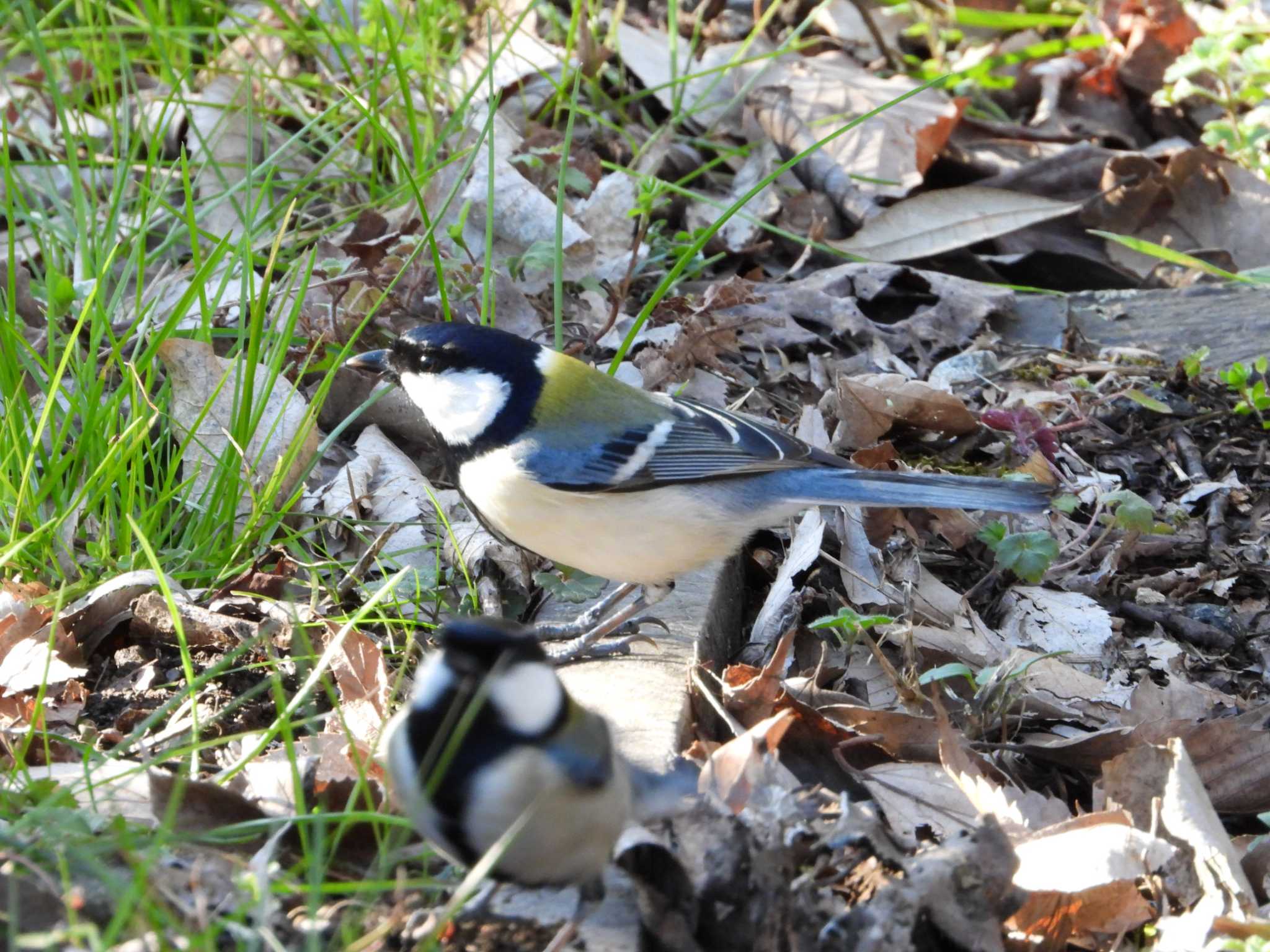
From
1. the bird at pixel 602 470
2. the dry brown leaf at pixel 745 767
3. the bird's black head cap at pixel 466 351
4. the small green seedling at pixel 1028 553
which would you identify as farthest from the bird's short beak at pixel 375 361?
the small green seedling at pixel 1028 553

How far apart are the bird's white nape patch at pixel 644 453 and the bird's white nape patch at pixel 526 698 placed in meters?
1.25

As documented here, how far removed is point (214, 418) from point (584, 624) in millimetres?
1129

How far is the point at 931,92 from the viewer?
5922 millimetres

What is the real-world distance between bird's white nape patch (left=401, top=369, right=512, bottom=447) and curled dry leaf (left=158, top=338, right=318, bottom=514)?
32 centimetres

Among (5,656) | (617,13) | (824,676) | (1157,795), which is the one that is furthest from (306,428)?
(617,13)

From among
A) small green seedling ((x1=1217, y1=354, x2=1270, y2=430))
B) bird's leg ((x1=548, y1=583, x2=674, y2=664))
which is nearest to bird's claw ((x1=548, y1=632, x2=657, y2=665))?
bird's leg ((x1=548, y1=583, x2=674, y2=664))

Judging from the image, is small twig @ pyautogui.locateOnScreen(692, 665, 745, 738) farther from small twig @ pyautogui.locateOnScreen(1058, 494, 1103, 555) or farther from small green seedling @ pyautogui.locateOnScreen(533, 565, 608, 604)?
small twig @ pyautogui.locateOnScreen(1058, 494, 1103, 555)

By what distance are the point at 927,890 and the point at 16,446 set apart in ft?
7.07

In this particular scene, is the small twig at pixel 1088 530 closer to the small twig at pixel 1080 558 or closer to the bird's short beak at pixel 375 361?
the small twig at pixel 1080 558

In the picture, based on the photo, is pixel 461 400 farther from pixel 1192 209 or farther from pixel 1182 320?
pixel 1192 209

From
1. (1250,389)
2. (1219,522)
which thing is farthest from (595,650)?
(1250,389)

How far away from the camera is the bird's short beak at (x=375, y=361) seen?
3451 millimetres

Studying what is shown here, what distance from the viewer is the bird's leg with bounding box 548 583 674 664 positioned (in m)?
3.21

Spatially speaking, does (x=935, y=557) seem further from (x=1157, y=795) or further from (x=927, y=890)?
(x=927, y=890)
